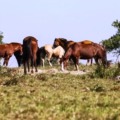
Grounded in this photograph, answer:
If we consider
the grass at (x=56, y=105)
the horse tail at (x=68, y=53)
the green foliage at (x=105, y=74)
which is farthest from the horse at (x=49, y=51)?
the grass at (x=56, y=105)

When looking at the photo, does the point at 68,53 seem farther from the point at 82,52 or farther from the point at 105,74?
the point at 105,74

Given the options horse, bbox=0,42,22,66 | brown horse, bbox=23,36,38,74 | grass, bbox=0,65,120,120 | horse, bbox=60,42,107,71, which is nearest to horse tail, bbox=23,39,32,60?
brown horse, bbox=23,36,38,74

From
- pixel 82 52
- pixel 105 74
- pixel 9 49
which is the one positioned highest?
pixel 9 49

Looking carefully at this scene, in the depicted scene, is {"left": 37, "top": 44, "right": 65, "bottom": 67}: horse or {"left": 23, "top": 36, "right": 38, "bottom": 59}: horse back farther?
{"left": 37, "top": 44, "right": 65, "bottom": 67}: horse

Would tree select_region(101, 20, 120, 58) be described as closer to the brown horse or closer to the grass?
the brown horse

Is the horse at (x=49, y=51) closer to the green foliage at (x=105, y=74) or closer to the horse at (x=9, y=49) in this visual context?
the horse at (x=9, y=49)

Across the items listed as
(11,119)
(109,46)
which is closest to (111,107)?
(11,119)

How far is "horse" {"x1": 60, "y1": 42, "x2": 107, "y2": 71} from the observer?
28.5 m

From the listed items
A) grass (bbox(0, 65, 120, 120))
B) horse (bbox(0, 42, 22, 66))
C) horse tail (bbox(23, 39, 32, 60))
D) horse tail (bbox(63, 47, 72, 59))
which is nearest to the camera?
grass (bbox(0, 65, 120, 120))

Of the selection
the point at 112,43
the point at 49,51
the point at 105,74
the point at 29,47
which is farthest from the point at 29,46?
the point at 112,43

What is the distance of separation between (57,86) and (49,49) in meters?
25.6

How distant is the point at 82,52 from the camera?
29.5m

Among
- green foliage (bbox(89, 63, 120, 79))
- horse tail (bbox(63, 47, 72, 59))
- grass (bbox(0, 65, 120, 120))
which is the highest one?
horse tail (bbox(63, 47, 72, 59))

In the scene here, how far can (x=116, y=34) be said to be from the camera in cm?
5275
